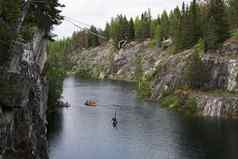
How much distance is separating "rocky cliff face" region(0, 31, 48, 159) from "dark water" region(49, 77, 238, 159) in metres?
21.7

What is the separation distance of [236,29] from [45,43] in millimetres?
79588

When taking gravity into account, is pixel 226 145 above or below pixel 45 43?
below

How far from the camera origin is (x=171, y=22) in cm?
17225

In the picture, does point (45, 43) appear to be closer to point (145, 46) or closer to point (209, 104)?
point (209, 104)

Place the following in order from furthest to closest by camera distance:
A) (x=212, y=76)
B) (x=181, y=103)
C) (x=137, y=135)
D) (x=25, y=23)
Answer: (x=212, y=76) < (x=181, y=103) < (x=137, y=135) < (x=25, y=23)

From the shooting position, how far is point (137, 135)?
79562 millimetres

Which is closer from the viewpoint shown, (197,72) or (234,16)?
(197,72)

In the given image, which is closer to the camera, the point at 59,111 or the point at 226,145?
the point at 226,145

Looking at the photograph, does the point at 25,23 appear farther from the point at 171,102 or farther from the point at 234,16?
the point at 234,16

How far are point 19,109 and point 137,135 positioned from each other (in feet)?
140

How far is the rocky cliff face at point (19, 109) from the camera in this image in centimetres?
3656

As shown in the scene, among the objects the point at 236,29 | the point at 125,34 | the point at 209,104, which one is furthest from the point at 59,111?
the point at 125,34

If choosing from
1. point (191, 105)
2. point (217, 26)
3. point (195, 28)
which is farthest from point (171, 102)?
point (195, 28)

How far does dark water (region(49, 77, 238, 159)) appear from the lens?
67.6 meters
